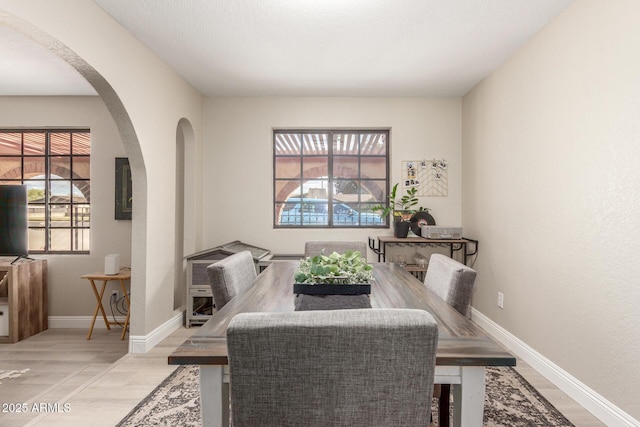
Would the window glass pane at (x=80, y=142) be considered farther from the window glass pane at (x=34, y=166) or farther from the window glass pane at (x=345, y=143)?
the window glass pane at (x=345, y=143)

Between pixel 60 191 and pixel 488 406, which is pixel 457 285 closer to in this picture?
pixel 488 406

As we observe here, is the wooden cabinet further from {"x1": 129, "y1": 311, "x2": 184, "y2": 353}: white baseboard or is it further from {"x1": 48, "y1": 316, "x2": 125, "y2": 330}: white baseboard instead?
{"x1": 129, "y1": 311, "x2": 184, "y2": 353}: white baseboard

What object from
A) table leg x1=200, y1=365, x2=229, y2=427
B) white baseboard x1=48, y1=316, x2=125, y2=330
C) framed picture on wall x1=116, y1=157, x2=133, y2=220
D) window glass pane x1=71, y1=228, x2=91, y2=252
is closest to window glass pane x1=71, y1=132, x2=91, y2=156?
framed picture on wall x1=116, y1=157, x2=133, y2=220

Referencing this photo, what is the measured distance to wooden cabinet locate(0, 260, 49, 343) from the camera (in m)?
3.24

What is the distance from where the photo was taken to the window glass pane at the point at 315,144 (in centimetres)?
419

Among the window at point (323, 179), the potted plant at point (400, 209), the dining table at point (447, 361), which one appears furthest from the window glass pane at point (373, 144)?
the dining table at point (447, 361)

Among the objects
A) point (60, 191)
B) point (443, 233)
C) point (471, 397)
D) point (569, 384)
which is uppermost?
point (60, 191)

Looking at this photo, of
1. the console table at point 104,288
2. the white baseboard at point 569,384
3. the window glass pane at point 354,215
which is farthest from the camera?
the window glass pane at point 354,215

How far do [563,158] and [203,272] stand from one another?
3158 mm

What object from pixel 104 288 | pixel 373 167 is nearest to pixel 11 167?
pixel 104 288

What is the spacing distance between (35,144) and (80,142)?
498mm

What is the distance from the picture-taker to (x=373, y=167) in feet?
13.8

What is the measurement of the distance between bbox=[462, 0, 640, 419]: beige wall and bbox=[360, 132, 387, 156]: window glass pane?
4.14 feet

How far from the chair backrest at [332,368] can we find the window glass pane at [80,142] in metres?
3.91
